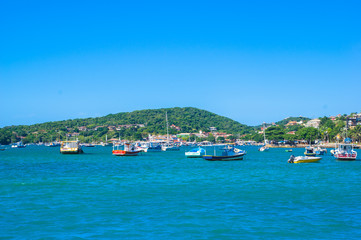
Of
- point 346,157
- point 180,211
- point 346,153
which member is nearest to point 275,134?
point 346,153

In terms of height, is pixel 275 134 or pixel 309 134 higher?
pixel 275 134

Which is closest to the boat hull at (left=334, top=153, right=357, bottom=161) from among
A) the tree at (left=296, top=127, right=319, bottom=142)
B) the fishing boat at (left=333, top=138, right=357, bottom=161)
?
the fishing boat at (left=333, top=138, right=357, bottom=161)

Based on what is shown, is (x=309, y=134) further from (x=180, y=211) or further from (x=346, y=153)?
(x=180, y=211)

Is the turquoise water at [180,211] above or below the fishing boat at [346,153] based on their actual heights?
below

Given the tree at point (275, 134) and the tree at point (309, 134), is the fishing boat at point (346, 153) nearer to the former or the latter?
the tree at point (309, 134)

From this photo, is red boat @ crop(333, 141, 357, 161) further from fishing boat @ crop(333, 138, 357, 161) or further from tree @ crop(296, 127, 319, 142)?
tree @ crop(296, 127, 319, 142)

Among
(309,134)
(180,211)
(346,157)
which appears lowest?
(180,211)

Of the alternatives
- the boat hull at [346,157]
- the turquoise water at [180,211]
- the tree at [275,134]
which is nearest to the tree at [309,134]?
the tree at [275,134]

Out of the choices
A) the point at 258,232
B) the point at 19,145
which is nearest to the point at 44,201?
the point at 258,232

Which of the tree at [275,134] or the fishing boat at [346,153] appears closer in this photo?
the fishing boat at [346,153]

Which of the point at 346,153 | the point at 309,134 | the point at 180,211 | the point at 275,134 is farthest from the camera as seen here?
the point at 275,134

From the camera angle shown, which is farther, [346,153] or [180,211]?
[346,153]

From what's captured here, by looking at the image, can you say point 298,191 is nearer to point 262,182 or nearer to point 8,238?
point 262,182

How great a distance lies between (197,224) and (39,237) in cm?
642
